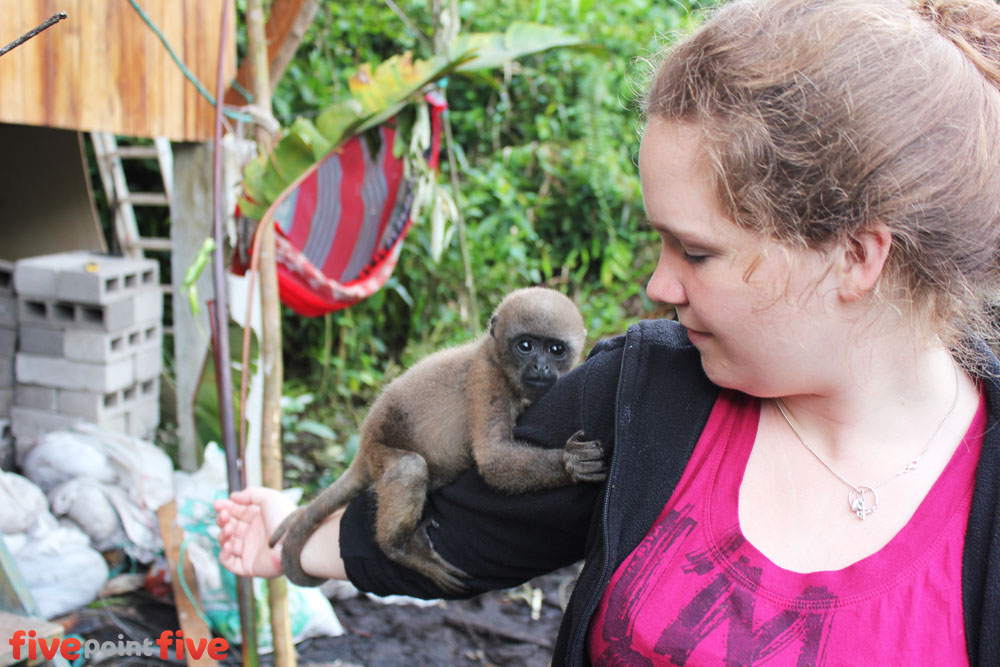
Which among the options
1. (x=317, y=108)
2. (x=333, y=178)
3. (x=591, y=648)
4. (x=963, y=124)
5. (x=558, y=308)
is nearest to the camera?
(x=963, y=124)

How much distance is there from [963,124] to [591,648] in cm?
112

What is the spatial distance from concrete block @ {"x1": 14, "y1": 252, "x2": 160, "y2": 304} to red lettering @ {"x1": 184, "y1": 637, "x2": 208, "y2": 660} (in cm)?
266

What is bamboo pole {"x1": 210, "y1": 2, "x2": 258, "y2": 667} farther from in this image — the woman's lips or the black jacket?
the woman's lips

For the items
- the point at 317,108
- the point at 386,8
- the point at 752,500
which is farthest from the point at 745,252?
the point at 386,8

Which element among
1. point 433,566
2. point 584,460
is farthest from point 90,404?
point 584,460

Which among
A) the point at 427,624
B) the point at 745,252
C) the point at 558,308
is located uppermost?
the point at 745,252

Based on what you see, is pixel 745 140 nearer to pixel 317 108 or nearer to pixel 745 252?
pixel 745 252

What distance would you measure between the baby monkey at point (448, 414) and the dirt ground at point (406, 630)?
1.84m

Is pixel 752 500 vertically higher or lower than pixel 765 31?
lower

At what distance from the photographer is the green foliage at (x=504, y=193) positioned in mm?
7512

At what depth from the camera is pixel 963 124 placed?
1296 mm

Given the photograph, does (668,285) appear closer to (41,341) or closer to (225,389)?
(225,389)

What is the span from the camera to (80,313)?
5.33m

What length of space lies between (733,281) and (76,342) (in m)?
5.08
